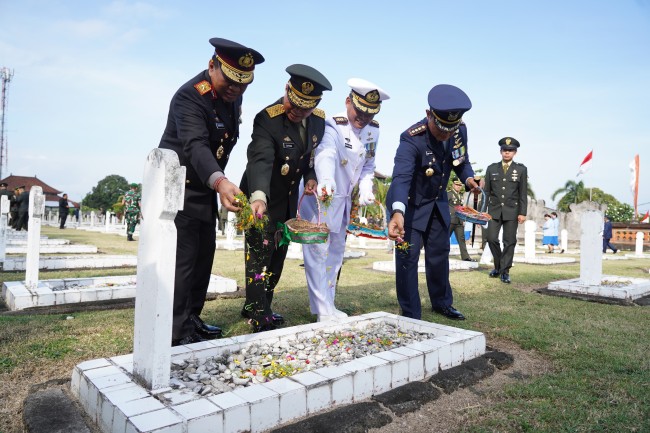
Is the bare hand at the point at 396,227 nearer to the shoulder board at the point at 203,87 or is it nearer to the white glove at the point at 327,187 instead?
the white glove at the point at 327,187

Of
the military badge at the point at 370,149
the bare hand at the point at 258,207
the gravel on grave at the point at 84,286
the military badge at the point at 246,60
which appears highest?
the military badge at the point at 246,60

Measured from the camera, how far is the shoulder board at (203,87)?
11.5 feet

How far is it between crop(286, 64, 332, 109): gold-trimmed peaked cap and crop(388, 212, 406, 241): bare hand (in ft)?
4.08

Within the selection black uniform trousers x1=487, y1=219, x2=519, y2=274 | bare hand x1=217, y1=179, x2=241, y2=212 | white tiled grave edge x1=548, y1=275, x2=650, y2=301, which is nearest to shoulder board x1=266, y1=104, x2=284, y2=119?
bare hand x1=217, y1=179, x2=241, y2=212

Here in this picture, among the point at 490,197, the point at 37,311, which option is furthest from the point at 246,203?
the point at 490,197

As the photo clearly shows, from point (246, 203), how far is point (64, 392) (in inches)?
60.3

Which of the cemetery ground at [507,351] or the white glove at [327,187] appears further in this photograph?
the white glove at [327,187]

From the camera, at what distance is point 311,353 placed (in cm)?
349

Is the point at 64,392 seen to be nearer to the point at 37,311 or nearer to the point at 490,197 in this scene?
the point at 37,311

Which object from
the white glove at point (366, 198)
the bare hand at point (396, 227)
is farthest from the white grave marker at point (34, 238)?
the bare hand at point (396, 227)

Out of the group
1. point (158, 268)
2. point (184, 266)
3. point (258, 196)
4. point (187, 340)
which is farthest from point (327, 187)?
point (158, 268)

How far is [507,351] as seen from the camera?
402 cm

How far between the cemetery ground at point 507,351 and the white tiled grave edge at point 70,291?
0.29 m

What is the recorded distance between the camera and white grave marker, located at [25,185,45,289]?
5.61 m
